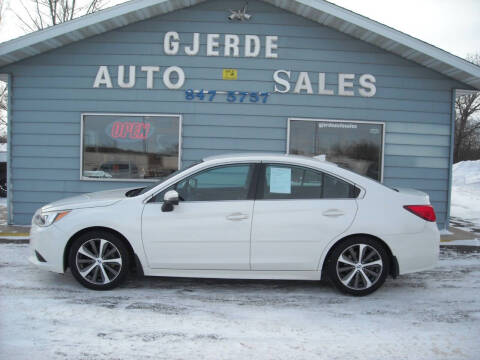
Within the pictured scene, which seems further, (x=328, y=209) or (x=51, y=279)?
(x=51, y=279)

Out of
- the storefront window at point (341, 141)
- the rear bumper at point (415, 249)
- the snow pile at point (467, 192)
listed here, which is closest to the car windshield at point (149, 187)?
the rear bumper at point (415, 249)

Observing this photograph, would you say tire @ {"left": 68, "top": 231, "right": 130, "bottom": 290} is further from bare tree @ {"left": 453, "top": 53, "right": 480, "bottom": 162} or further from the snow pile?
bare tree @ {"left": 453, "top": 53, "right": 480, "bottom": 162}

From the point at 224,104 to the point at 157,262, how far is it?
4569mm

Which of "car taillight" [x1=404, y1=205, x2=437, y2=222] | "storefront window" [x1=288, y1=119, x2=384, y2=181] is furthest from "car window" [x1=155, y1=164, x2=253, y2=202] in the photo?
"storefront window" [x1=288, y1=119, x2=384, y2=181]

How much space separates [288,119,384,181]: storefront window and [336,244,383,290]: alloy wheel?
13.6 feet

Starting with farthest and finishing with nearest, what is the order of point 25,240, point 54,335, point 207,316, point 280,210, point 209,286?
point 25,240, point 209,286, point 280,210, point 207,316, point 54,335

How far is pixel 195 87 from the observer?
859cm

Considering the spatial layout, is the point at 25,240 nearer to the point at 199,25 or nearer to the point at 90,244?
the point at 90,244

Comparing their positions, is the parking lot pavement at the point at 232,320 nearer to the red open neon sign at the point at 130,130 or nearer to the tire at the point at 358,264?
the tire at the point at 358,264

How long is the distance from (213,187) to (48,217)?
187 centimetres

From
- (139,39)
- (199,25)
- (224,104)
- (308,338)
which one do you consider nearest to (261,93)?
(224,104)

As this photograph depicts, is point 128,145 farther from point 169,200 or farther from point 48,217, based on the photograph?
point 169,200

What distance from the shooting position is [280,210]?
15.6 ft

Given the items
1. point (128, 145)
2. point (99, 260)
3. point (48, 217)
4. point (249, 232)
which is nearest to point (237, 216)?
point (249, 232)
